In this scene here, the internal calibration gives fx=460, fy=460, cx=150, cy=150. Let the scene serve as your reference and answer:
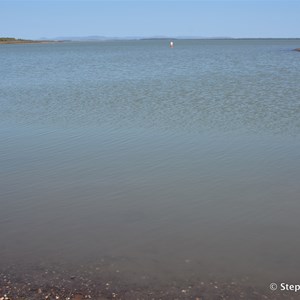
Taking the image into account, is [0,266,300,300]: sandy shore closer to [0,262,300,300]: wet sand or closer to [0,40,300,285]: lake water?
[0,262,300,300]: wet sand

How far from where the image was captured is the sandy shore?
7.98 metres

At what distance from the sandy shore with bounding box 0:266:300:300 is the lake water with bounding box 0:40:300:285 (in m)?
0.31

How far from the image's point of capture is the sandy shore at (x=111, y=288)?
7.98 m

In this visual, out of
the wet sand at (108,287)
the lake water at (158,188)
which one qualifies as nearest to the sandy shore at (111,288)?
the wet sand at (108,287)

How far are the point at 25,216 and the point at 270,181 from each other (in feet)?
22.7

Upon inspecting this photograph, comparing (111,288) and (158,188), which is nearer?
(111,288)

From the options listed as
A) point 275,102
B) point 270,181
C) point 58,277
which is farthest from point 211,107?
point 58,277

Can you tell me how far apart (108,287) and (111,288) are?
0.21 ft

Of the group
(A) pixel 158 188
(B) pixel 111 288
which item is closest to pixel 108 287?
(B) pixel 111 288

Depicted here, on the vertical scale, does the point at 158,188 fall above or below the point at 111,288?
above

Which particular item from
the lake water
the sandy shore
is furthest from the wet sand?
the lake water

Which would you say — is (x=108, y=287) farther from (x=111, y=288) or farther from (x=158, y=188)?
(x=158, y=188)

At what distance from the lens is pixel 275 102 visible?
1054 inches

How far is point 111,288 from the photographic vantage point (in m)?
8.25
